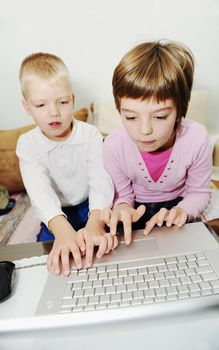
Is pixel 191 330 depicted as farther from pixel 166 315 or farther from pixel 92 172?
pixel 92 172

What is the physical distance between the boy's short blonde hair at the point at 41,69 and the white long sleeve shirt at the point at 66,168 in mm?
162

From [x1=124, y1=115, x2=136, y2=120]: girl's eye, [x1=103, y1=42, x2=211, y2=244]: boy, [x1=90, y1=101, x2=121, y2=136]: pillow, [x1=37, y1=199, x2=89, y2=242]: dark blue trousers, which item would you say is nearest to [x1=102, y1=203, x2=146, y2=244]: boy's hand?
[x1=103, y1=42, x2=211, y2=244]: boy

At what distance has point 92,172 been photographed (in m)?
1.00

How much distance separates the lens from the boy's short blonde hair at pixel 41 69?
0.90 metres

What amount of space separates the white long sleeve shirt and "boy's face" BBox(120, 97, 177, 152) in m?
0.23

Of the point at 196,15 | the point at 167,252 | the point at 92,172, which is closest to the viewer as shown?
the point at 167,252

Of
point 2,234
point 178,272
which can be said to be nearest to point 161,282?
point 178,272

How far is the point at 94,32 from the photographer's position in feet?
5.34

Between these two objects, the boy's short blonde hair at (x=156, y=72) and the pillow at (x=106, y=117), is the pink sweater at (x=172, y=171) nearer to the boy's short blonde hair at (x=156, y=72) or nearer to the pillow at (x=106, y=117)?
the boy's short blonde hair at (x=156, y=72)

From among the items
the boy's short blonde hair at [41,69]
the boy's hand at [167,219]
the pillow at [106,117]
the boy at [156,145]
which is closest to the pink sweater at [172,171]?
the boy at [156,145]

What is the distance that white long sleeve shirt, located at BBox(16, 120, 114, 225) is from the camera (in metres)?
0.94

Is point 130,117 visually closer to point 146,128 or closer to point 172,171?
point 146,128

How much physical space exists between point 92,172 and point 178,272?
20.4 inches

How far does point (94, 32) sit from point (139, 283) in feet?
4.65
